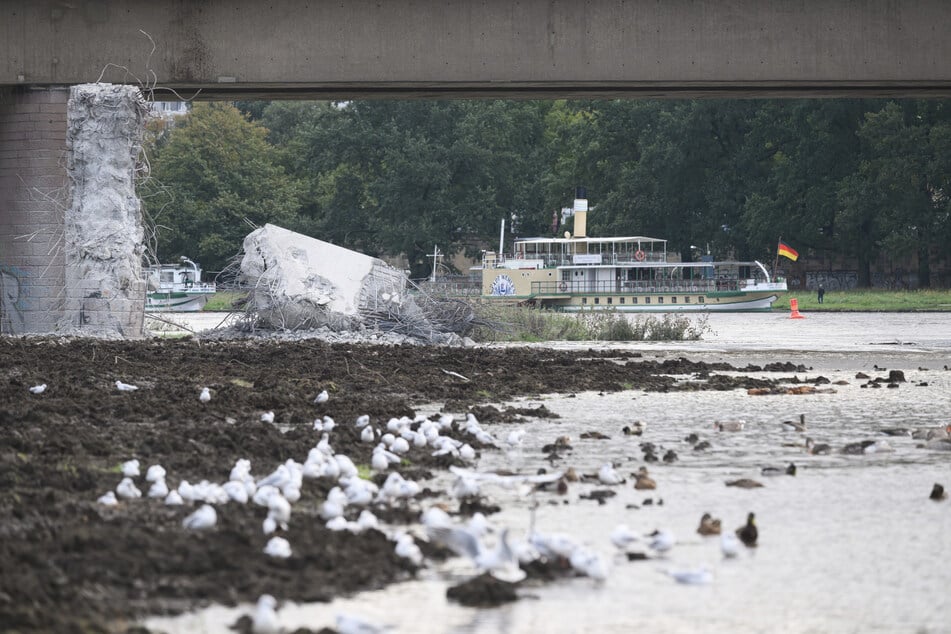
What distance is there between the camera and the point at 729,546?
19.5ft

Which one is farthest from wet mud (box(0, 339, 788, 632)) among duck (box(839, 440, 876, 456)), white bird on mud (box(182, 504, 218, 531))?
duck (box(839, 440, 876, 456))

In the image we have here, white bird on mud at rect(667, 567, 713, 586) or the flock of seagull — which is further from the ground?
the flock of seagull

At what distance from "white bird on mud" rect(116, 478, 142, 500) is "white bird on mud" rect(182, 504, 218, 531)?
894mm

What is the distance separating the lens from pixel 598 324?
1230 inches

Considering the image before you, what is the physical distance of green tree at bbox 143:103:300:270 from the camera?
80750mm

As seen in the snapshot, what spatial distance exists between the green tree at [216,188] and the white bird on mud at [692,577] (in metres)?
76.4

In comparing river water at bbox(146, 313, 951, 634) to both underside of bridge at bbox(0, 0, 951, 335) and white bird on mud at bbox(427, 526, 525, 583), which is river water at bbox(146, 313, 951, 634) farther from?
underside of bridge at bbox(0, 0, 951, 335)

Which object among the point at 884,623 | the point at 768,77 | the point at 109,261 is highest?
the point at 768,77

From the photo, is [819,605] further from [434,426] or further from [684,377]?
[684,377]

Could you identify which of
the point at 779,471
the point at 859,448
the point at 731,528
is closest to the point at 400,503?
the point at 731,528

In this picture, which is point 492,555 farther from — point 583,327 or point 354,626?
point 583,327

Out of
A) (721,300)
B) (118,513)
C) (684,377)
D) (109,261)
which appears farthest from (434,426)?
(721,300)

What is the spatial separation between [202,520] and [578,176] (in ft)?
245

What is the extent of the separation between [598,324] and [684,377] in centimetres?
1442
